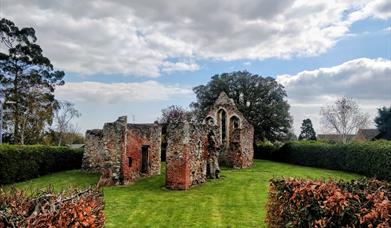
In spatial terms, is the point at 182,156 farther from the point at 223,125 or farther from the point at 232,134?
the point at 223,125

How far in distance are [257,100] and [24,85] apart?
25.1 metres

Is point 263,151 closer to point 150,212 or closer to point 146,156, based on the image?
point 146,156

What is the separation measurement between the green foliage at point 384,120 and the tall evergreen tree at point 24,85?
132 ft

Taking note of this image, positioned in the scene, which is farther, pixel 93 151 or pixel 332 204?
pixel 93 151

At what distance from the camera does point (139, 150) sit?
22.6 m

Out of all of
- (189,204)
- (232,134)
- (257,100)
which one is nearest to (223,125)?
(232,134)

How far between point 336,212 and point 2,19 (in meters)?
41.2

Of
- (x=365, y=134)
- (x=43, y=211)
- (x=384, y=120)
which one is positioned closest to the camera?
(x=43, y=211)

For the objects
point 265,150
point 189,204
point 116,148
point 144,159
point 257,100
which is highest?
point 257,100

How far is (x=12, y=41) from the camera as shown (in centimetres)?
4022

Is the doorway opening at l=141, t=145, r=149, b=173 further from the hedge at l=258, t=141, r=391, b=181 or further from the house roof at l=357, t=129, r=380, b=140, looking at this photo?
the house roof at l=357, t=129, r=380, b=140

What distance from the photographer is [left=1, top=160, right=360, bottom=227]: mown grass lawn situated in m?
12.6

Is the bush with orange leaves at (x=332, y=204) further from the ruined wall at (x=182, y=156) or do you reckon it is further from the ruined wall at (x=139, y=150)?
the ruined wall at (x=139, y=150)

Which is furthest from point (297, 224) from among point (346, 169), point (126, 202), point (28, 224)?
point (346, 169)
